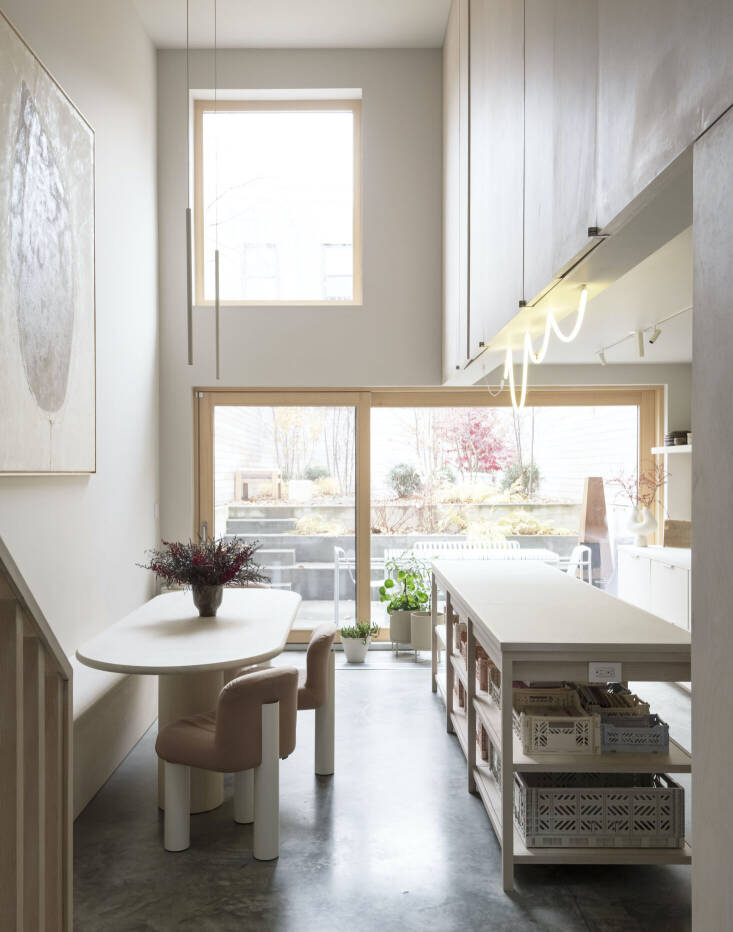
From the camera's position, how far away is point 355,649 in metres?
5.41

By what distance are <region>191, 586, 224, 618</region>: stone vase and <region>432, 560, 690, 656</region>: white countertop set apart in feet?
3.64

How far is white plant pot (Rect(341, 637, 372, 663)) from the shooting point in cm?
541

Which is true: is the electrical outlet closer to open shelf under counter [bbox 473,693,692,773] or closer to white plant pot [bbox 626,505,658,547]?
open shelf under counter [bbox 473,693,692,773]

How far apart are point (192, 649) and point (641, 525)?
375 cm

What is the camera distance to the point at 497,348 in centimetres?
356

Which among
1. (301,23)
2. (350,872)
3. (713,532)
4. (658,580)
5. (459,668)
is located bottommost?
(350,872)

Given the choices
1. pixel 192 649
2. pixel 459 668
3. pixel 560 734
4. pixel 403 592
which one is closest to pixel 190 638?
pixel 192 649

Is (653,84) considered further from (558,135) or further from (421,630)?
(421,630)

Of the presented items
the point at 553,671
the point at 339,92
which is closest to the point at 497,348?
the point at 553,671

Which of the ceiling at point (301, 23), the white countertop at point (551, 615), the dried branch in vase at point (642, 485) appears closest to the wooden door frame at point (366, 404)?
the dried branch in vase at point (642, 485)

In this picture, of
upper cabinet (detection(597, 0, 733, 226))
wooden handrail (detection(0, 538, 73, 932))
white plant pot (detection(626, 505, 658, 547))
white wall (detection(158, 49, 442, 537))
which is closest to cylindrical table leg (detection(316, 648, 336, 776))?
wooden handrail (detection(0, 538, 73, 932))

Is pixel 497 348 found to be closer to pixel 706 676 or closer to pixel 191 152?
pixel 706 676

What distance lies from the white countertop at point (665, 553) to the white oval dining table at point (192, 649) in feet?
8.09

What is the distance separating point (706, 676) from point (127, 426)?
3.91 metres
